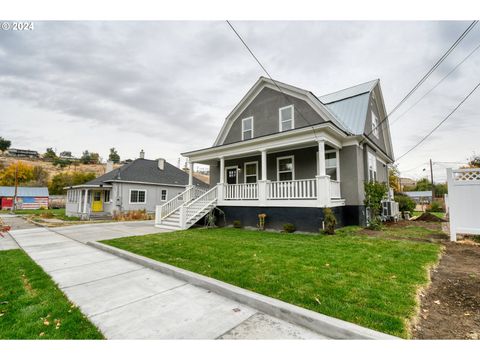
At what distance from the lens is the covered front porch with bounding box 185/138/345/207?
29.2 ft

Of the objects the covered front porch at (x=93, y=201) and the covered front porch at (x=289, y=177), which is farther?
the covered front porch at (x=93, y=201)

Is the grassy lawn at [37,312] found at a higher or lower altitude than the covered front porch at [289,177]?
lower

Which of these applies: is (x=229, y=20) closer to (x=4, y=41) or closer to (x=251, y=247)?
(x=251, y=247)

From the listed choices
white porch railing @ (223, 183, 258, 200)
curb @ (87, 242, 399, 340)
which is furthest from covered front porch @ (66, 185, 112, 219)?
curb @ (87, 242, 399, 340)

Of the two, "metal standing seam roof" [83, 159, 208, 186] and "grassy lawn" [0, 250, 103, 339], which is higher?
"metal standing seam roof" [83, 159, 208, 186]

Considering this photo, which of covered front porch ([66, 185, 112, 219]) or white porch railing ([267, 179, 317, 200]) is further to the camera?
covered front porch ([66, 185, 112, 219])

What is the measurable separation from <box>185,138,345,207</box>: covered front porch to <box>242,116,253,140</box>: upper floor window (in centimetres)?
A: 130

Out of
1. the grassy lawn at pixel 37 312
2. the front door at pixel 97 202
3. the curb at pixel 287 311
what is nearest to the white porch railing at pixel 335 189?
the curb at pixel 287 311

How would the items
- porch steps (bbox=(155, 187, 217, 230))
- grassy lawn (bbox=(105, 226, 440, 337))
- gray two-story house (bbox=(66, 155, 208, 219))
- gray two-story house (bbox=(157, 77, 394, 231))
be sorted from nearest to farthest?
grassy lawn (bbox=(105, 226, 440, 337)) → gray two-story house (bbox=(157, 77, 394, 231)) → porch steps (bbox=(155, 187, 217, 230)) → gray two-story house (bbox=(66, 155, 208, 219))

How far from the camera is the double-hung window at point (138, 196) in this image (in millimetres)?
21562

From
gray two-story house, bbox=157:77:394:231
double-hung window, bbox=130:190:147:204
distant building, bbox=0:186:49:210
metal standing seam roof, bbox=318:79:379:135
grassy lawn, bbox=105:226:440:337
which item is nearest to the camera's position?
grassy lawn, bbox=105:226:440:337

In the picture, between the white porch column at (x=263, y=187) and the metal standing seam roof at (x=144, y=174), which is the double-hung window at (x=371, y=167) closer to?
the white porch column at (x=263, y=187)

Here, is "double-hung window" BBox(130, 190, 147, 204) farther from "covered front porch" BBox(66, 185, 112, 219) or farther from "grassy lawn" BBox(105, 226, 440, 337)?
"grassy lawn" BBox(105, 226, 440, 337)
